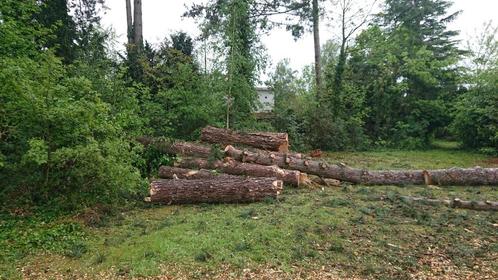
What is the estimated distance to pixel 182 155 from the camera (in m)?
8.74

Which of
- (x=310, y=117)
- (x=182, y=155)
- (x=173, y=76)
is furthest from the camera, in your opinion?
(x=310, y=117)

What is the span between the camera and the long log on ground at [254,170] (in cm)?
745

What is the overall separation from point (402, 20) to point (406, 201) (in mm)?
18734

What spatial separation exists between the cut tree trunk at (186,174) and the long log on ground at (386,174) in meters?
1.07

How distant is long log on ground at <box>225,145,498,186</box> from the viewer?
7699 millimetres

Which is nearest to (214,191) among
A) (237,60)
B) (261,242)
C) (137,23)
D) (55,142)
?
(261,242)

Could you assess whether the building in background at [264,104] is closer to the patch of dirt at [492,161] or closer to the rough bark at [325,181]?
the rough bark at [325,181]

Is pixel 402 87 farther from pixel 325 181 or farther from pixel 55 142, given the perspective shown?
pixel 55 142

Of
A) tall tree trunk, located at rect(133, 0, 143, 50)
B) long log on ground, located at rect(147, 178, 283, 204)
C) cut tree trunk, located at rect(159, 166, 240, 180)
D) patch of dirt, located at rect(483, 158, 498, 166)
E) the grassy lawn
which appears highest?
tall tree trunk, located at rect(133, 0, 143, 50)

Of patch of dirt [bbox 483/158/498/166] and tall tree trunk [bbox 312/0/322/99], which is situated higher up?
tall tree trunk [bbox 312/0/322/99]

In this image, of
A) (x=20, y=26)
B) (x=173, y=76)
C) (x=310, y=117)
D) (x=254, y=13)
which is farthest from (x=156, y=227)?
(x=254, y=13)

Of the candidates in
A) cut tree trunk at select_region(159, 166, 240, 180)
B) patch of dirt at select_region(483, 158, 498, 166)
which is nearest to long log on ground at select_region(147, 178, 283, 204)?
cut tree trunk at select_region(159, 166, 240, 180)

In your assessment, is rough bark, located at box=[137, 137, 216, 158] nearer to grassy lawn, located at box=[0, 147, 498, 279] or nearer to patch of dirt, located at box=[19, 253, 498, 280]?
grassy lawn, located at box=[0, 147, 498, 279]

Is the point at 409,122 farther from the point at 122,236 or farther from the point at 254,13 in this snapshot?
the point at 122,236
